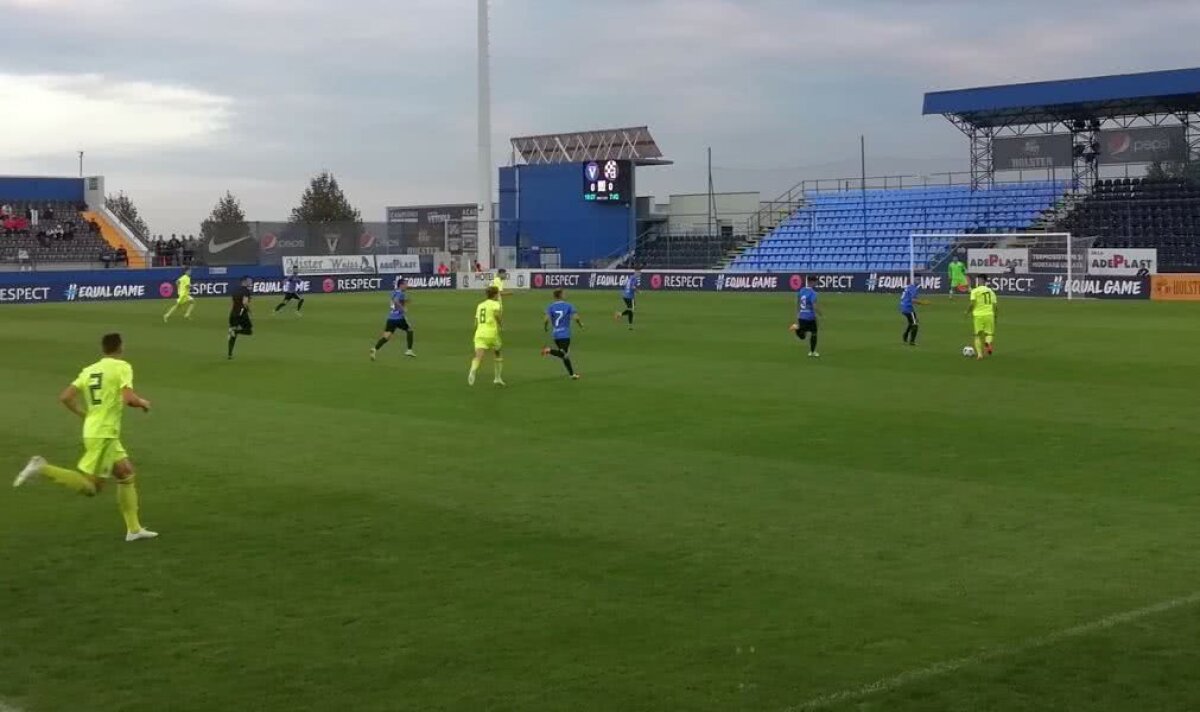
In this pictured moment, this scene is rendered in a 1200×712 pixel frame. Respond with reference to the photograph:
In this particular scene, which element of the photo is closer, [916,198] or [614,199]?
[916,198]

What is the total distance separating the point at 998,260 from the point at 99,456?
5167 cm

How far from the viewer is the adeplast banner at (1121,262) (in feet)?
177

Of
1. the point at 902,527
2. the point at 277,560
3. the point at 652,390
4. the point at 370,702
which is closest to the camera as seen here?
the point at 370,702

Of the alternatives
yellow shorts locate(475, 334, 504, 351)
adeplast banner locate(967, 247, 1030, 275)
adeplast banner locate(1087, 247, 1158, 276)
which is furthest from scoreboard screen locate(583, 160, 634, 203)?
yellow shorts locate(475, 334, 504, 351)

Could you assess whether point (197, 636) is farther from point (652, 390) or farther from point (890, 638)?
point (652, 390)

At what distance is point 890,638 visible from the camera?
27.6ft

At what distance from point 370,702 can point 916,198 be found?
6930cm

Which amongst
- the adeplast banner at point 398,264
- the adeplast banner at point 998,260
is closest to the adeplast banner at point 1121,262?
the adeplast banner at point 998,260

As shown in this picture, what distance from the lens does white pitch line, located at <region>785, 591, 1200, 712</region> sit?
24.0ft

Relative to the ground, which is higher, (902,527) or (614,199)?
(614,199)

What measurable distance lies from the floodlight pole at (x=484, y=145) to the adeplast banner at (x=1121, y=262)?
3133 cm

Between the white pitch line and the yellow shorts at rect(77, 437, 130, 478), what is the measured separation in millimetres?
7057

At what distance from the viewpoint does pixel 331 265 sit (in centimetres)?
7600

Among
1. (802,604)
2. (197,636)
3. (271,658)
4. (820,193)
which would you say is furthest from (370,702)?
(820,193)
